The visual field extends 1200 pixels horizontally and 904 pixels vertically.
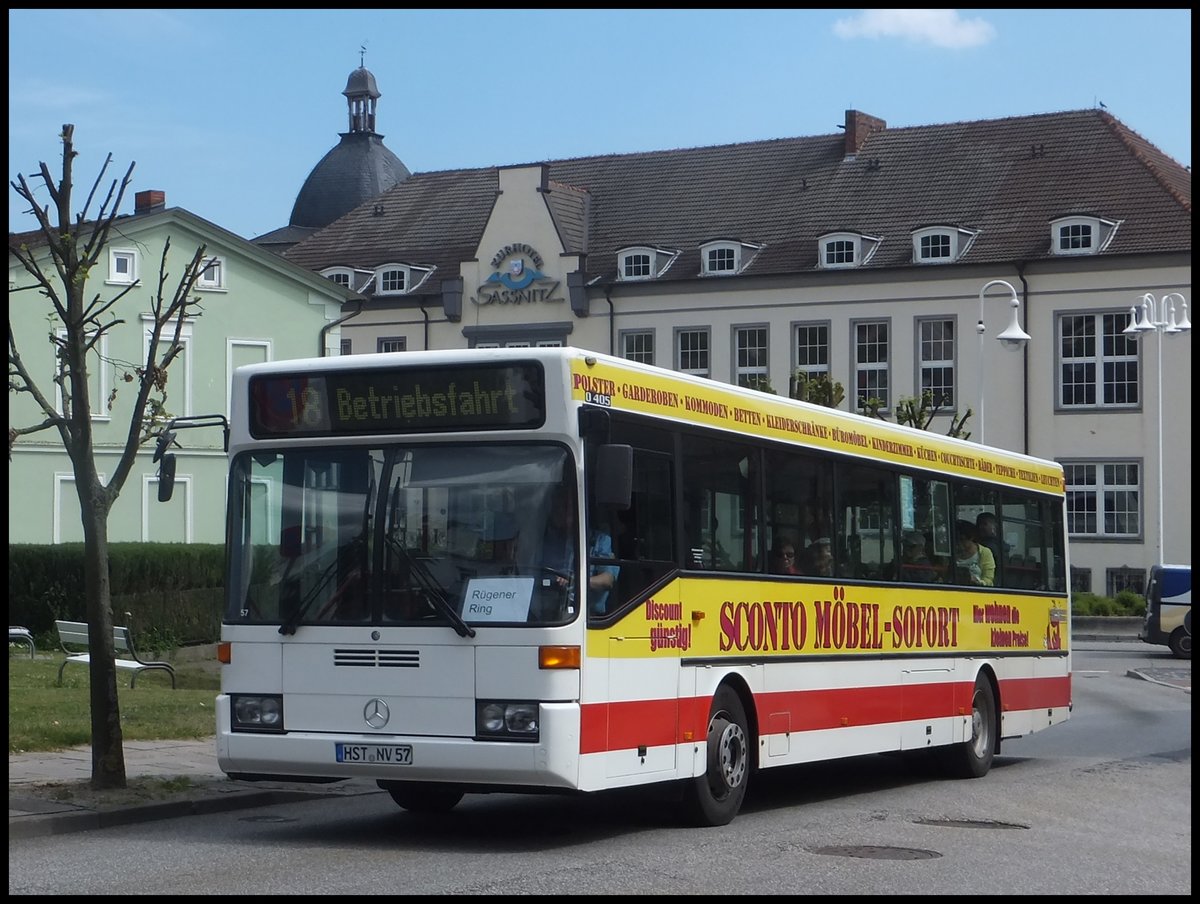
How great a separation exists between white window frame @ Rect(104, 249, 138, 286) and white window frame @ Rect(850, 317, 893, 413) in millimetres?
22639

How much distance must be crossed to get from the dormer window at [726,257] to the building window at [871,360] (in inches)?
189

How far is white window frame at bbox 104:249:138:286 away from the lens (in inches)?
1859

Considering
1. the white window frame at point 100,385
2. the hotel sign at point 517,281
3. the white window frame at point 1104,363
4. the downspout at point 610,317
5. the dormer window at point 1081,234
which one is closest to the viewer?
the white window frame at point 100,385

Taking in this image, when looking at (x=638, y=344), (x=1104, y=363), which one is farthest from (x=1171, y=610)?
(x=638, y=344)

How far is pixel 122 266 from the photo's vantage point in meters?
48.0

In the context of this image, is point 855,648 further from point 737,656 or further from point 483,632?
point 483,632

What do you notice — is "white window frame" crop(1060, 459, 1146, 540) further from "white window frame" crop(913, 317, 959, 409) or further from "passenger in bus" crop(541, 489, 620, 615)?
"passenger in bus" crop(541, 489, 620, 615)

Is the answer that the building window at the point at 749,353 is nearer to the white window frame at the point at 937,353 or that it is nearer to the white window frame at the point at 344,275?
the white window frame at the point at 937,353

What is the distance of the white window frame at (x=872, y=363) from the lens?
5991 cm

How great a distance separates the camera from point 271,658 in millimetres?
11680

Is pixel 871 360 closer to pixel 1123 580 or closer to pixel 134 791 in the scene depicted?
pixel 1123 580

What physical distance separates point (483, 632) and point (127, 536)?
126 ft

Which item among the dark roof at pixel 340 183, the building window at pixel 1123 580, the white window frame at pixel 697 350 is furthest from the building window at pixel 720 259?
the dark roof at pixel 340 183

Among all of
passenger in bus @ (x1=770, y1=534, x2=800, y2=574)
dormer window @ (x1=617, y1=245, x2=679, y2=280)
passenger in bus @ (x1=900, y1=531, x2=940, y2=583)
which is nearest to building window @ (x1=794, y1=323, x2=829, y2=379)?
dormer window @ (x1=617, y1=245, x2=679, y2=280)
